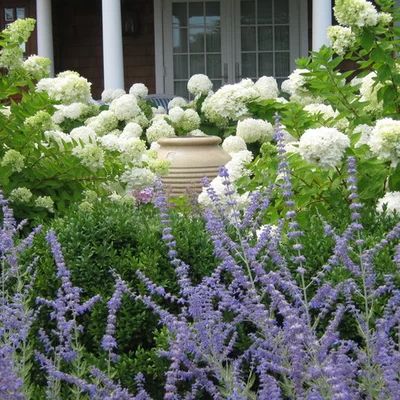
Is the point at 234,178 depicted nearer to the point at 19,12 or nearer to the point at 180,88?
the point at 180,88

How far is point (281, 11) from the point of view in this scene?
42.2 ft

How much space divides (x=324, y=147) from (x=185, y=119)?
2.87 meters

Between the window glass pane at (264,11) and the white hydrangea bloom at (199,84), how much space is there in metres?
6.66

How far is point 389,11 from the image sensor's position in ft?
11.8

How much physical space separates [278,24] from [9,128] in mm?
9410

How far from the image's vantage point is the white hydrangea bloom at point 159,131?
18.7 feet

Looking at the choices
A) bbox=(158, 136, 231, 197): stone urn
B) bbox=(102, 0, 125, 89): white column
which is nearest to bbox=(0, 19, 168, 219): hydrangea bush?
bbox=(158, 136, 231, 197): stone urn

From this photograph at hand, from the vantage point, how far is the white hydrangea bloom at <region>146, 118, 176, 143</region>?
5.70 meters

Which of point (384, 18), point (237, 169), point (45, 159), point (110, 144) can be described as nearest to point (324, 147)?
point (384, 18)

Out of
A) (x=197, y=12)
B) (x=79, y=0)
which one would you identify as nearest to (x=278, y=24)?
(x=197, y=12)

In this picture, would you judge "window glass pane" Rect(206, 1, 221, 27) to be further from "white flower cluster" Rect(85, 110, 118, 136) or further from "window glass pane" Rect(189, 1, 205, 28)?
"white flower cluster" Rect(85, 110, 118, 136)

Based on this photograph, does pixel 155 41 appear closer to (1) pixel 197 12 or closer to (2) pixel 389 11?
(1) pixel 197 12

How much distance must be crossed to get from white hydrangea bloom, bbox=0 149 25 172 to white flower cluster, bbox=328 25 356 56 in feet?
4.45

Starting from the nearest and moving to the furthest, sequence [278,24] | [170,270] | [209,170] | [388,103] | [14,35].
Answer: [170,270]
[388,103]
[14,35]
[209,170]
[278,24]
